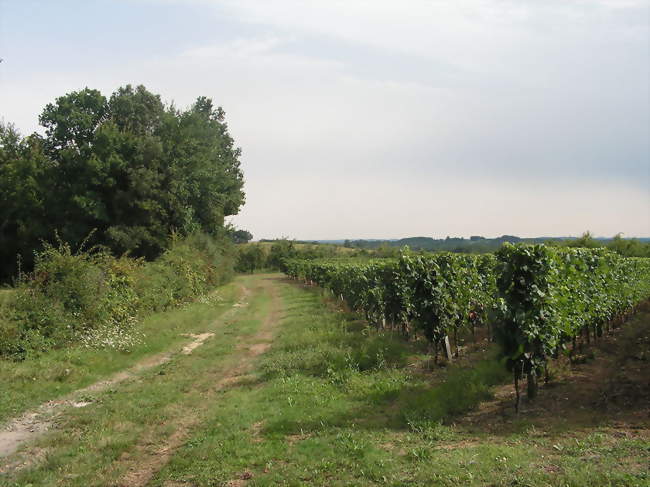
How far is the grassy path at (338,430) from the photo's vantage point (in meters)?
6.32

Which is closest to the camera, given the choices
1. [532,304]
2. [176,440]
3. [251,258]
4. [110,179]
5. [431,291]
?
[176,440]

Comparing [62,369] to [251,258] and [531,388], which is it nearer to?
[531,388]

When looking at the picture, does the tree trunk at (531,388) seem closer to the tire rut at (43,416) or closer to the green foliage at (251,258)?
the tire rut at (43,416)

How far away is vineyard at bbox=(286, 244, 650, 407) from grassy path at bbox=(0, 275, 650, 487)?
1045 millimetres

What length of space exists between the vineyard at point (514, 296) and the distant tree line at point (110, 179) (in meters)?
18.4

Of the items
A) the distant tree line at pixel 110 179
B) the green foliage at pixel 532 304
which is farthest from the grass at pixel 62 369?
the distant tree line at pixel 110 179

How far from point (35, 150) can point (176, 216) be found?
15.6m

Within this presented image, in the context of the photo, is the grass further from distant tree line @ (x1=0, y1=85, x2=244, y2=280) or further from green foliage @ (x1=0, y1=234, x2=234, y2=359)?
distant tree line @ (x1=0, y1=85, x2=244, y2=280)

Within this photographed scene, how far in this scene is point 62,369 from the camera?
12133 millimetres

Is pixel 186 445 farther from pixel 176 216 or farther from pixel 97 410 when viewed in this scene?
pixel 176 216

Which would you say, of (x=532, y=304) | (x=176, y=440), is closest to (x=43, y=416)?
(x=176, y=440)

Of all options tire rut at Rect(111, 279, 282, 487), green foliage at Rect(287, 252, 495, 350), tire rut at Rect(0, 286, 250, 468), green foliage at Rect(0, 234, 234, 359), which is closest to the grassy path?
tire rut at Rect(111, 279, 282, 487)

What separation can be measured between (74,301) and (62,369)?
4471 millimetres

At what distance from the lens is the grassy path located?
632cm
